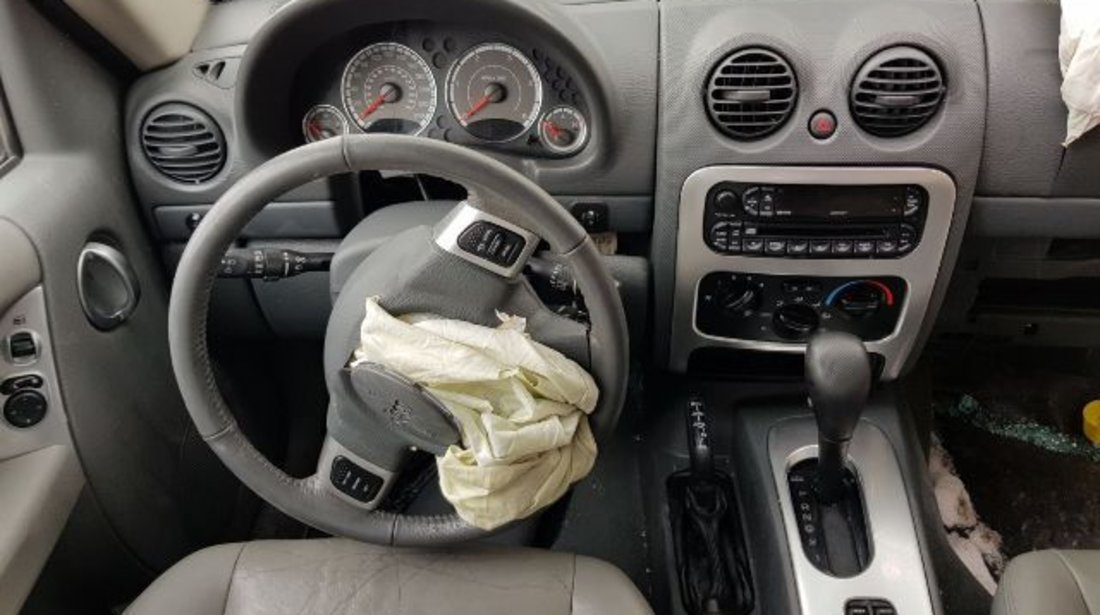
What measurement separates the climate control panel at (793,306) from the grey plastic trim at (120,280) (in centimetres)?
78

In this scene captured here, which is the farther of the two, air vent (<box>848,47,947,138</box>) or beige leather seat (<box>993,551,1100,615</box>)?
air vent (<box>848,47,947,138</box>)

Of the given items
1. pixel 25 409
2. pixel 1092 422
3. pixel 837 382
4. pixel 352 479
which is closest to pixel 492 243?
pixel 352 479

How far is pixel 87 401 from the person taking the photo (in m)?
1.27

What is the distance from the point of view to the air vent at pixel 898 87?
1177 millimetres

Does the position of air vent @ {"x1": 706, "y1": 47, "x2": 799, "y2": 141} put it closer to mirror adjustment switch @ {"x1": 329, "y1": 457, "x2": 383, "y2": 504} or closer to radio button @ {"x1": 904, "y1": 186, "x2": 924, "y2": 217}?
radio button @ {"x1": 904, "y1": 186, "x2": 924, "y2": 217}

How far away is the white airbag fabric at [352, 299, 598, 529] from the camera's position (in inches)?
38.8

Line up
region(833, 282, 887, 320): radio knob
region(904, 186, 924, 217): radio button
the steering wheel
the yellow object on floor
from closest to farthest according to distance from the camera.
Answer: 1. the steering wheel
2. region(904, 186, 924, 217): radio button
3. region(833, 282, 887, 320): radio knob
4. the yellow object on floor

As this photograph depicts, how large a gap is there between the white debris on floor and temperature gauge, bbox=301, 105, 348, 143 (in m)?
1.13

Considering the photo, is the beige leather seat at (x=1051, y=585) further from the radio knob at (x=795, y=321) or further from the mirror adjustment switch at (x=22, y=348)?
the mirror adjustment switch at (x=22, y=348)

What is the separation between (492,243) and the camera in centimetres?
96

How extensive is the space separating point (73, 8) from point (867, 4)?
1.01m

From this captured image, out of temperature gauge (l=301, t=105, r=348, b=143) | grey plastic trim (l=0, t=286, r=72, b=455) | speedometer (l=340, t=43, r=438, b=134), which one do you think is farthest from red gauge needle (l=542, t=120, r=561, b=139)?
grey plastic trim (l=0, t=286, r=72, b=455)

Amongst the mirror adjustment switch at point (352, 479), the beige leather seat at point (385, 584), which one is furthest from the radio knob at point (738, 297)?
the mirror adjustment switch at point (352, 479)

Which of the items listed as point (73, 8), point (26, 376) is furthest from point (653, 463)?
point (73, 8)
